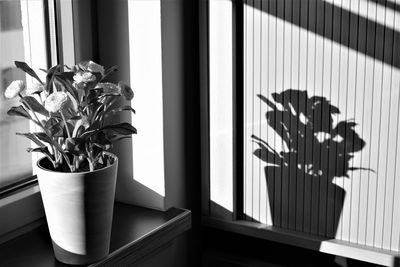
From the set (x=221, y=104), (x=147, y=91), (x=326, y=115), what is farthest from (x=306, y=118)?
(x=147, y=91)

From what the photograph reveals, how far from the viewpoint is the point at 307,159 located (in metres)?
1.40

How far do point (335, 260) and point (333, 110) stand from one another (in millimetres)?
360

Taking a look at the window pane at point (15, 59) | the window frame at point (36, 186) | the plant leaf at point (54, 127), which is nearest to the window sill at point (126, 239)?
the window frame at point (36, 186)

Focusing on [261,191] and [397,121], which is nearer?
[397,121]

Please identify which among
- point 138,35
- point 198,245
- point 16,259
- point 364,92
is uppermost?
point 138,35

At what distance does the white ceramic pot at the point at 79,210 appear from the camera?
3.73 feet

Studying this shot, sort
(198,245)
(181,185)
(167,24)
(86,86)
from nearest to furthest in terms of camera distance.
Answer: (86,86), (167,24), (181,185), (198,245)

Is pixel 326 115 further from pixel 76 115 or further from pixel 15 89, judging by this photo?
pixel 15 89

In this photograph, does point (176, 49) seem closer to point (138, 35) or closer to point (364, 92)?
point (138, 35)

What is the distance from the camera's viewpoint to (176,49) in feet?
4.81

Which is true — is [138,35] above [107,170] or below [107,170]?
above

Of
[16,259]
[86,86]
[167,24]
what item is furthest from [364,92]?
[16,259]

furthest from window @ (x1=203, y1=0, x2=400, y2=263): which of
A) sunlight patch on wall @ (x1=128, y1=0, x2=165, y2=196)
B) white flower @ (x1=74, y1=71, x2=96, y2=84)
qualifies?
white flower @ (x1=74, y1=71, x2=96, y2=84)

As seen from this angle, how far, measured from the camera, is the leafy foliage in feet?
3.76
